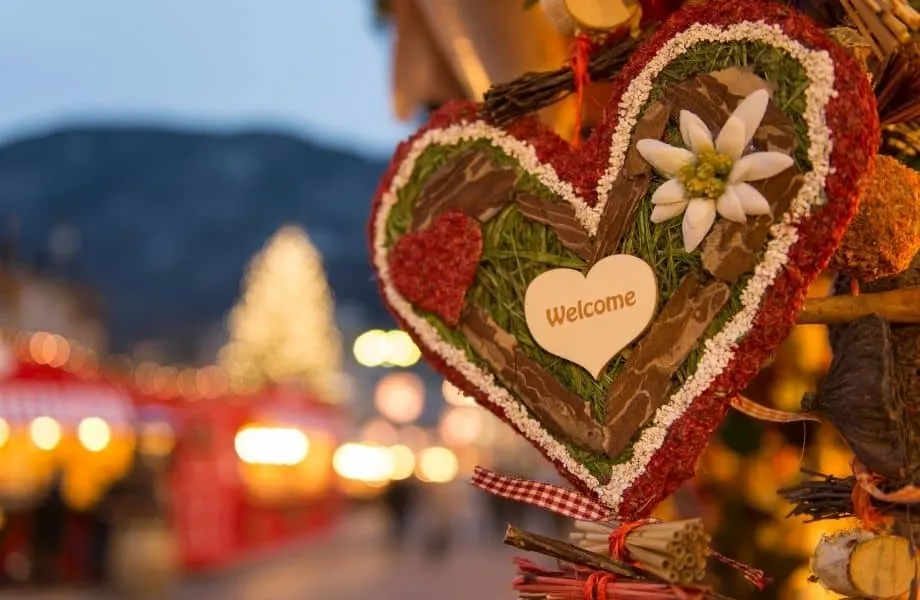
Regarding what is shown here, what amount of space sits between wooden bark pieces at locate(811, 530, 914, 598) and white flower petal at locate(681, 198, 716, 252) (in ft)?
1.43

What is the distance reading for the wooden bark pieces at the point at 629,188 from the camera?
1308 millimetres

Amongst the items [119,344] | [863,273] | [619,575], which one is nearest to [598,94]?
[863,273]

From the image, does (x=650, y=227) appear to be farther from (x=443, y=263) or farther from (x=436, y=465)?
(x=436, y=465)

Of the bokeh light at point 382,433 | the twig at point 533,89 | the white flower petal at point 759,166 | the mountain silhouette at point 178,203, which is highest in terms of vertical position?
the mountain silhouette at point 178,203

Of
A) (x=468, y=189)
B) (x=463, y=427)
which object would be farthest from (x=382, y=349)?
(x=468, y=189)

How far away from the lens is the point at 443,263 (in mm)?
1479

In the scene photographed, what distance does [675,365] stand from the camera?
1286 mm

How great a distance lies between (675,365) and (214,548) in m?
12.1

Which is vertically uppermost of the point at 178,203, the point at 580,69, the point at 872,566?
the point at 178,203

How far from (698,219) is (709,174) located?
0.17 feet

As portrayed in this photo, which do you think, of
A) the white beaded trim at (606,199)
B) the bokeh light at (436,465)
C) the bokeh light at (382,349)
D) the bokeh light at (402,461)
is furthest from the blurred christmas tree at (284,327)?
the white beaded trim at (606,199)

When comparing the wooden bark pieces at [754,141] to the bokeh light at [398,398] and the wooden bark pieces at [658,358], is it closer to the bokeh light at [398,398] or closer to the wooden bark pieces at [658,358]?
the wooden bark pieces at [658,358]

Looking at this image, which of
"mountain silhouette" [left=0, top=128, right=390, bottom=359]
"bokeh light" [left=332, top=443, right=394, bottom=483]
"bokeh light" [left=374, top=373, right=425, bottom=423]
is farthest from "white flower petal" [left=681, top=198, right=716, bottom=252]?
"mountain silhouette" [left=0, top=128, right=390, bottom=359]

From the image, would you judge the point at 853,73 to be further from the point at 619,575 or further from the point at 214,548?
the point at 214,548
